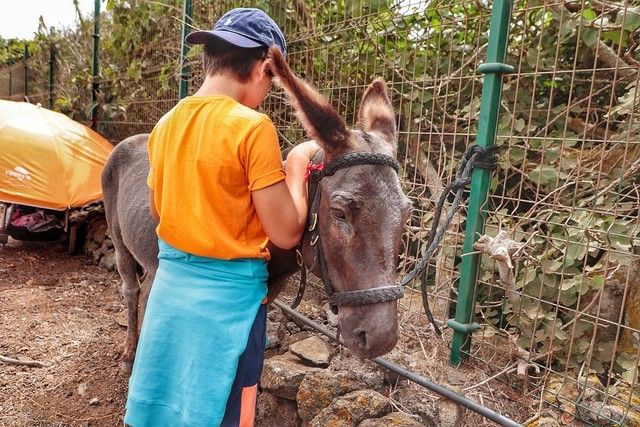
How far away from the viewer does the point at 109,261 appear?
5895mm

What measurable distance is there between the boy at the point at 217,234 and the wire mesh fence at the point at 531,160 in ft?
3.33

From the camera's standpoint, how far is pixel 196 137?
1729mm

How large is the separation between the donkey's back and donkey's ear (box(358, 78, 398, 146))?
1.61m

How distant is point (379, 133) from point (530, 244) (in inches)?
43.9

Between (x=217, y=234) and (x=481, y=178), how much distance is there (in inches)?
58.7

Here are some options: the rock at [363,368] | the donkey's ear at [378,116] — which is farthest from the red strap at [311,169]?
the rock at [363,368]

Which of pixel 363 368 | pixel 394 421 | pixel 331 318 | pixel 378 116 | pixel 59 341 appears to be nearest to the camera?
pixel 378 116

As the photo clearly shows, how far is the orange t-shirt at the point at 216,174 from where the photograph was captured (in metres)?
1.67

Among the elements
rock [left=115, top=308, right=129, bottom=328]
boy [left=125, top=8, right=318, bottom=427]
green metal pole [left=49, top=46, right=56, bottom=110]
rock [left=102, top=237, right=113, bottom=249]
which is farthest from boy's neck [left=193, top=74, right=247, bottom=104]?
green metal pole [left=49, top=46, right=56, bottom=110]

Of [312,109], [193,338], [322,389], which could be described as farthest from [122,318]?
[312,109]

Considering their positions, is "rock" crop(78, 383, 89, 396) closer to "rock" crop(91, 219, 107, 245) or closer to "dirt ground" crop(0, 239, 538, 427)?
"dirt ground" crop(0, 239, 538, 427)

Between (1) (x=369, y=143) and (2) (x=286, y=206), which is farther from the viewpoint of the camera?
(1) (x=369, y=143)

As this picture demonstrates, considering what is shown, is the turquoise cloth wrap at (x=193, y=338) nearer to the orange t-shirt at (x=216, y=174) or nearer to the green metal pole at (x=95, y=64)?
the orange t-shirt at (x=216, y=174)

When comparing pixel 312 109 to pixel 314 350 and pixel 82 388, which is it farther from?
pixel 82 388
